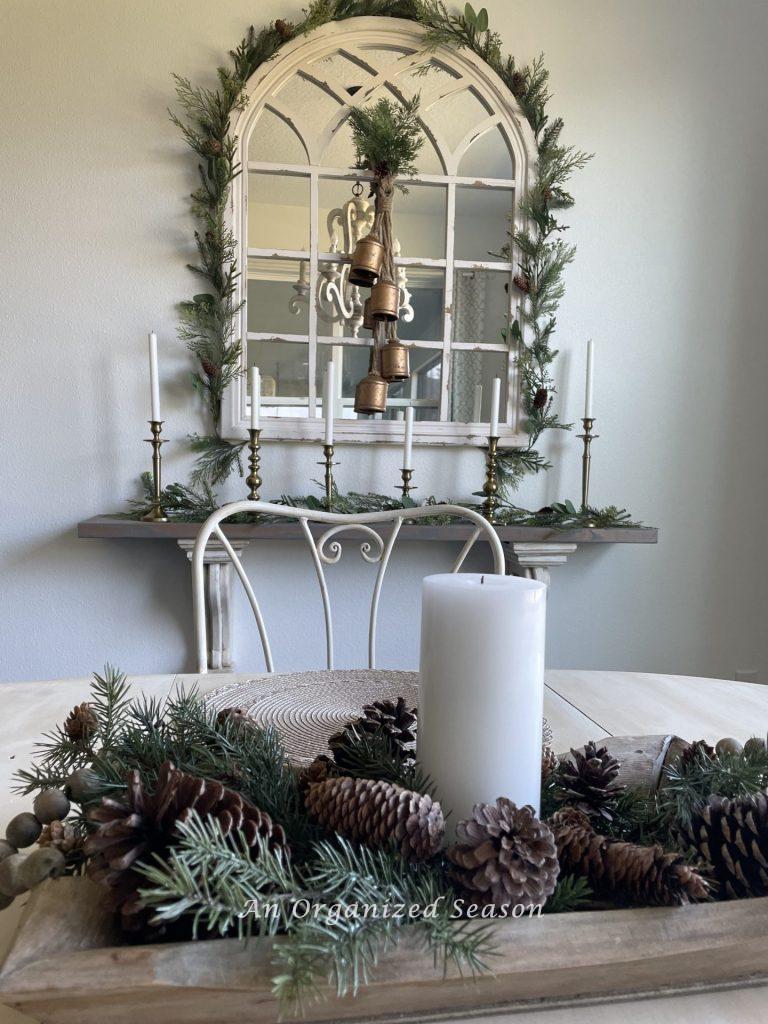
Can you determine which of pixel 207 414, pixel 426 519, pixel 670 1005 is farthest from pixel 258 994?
pixel 207 414

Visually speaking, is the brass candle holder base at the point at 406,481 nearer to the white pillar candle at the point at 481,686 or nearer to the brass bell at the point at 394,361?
the brass bell at the point at 394,361

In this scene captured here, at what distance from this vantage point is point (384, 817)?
10.9 inches

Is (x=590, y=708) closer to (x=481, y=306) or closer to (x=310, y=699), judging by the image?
(x=310, y=699)

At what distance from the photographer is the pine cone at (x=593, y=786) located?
1.13 feet

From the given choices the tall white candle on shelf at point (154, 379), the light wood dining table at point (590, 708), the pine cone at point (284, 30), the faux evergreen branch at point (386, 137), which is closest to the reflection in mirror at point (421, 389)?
the faux evergreen branch at point (386, 137)

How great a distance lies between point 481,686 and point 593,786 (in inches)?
4.2

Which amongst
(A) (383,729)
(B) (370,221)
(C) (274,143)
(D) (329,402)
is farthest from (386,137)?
(A) (383,729)

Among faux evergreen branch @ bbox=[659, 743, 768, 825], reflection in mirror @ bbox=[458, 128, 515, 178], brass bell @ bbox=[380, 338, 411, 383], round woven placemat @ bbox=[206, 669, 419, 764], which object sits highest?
reflection in mirror @ bbox=[458, 128, 515, 178]

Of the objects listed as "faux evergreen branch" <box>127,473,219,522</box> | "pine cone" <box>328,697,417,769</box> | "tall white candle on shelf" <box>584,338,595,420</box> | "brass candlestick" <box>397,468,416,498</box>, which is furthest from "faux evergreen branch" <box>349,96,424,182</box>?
"pine cone" <box>328,697,417,769</box>

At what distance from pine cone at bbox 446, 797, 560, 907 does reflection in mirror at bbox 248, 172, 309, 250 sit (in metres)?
1.66

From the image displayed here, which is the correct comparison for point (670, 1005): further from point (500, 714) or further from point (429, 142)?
point (429, 142)

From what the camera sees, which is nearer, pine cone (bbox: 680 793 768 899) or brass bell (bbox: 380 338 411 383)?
pine cone (bbox: 680 793 768 899)

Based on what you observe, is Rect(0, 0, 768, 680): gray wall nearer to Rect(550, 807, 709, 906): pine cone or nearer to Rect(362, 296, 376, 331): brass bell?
Rect(362, 296, 376, 331): brass bell

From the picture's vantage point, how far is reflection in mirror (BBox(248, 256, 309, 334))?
167cm
